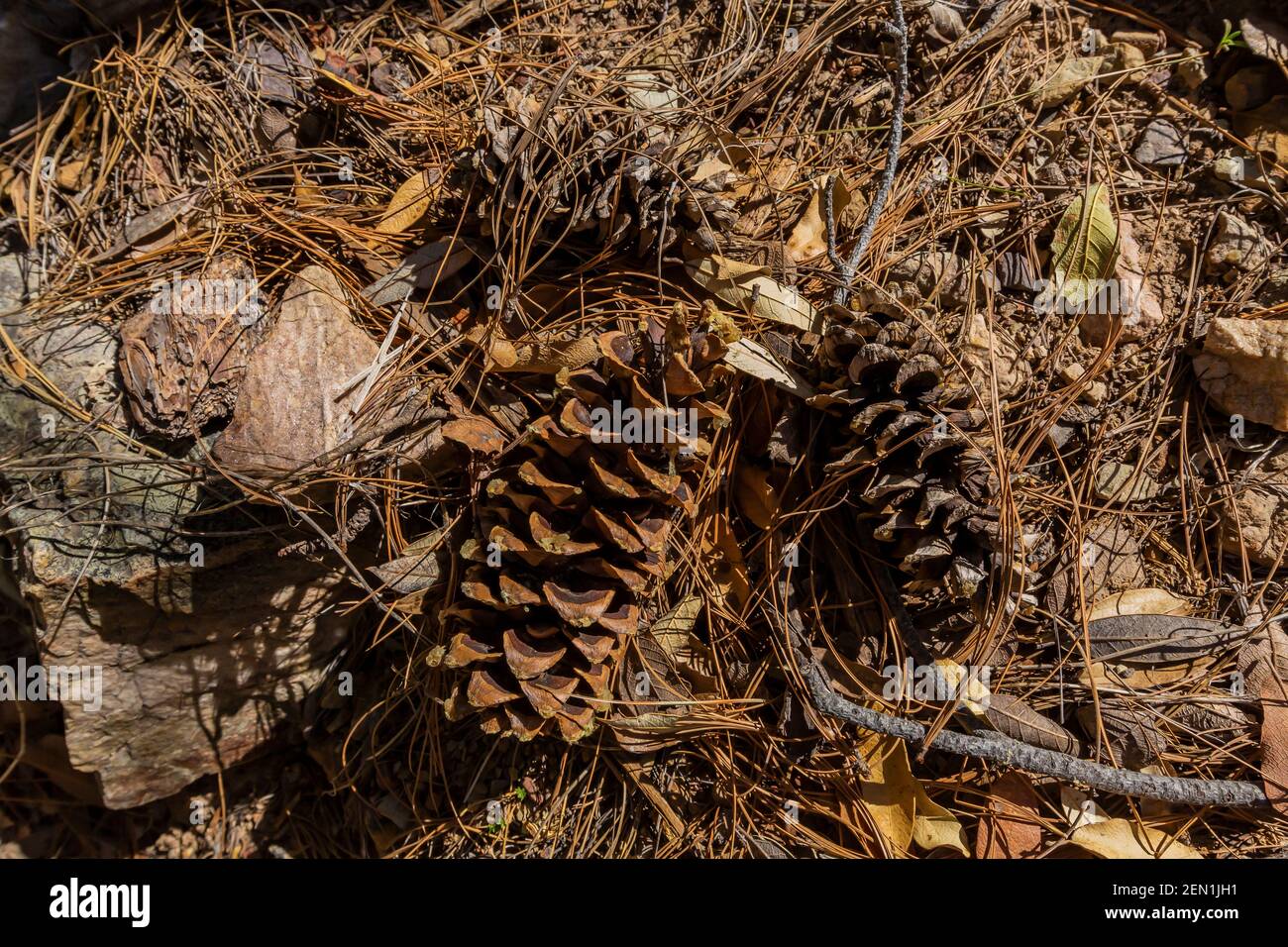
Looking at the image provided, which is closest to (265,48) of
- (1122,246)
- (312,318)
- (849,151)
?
(312,318)

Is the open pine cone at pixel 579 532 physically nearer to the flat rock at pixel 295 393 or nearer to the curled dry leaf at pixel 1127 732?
the flat rock at pixel 295 393

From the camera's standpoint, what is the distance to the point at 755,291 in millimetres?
2088

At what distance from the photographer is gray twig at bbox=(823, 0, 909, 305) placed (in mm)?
2068

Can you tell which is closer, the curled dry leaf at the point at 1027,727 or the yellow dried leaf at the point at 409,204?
the curled dry leaf at the point at 1027,727

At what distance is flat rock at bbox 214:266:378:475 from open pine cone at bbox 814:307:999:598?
127cm

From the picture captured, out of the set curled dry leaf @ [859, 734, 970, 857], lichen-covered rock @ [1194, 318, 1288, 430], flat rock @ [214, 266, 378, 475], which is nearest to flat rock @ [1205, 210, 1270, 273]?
lichen-covered rock @ [1194, 318, 1288, 430]

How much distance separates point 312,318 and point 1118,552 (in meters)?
2.37

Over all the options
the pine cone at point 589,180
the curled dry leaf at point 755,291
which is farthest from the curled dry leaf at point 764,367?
the pine cone at point 589,180

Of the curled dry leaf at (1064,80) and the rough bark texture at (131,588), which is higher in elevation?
the curled dry leaf at (1064,80)

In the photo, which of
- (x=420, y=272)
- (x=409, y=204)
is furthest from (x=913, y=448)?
(x=409, y=204)

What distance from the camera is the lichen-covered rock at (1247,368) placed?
2027mm

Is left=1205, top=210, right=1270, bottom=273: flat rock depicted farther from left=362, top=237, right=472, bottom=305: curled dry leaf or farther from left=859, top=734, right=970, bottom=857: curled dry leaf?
left=362, top=237, right=472, bottom=305: curled dry leaf

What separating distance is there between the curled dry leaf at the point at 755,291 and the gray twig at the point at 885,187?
100 mm

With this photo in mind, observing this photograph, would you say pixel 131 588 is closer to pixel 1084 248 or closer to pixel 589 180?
pixel 589 180
